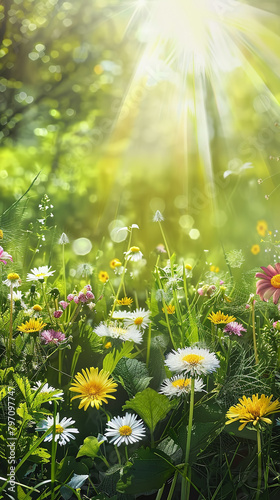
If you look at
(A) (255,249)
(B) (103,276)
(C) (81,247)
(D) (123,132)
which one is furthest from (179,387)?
(D) (123,132)

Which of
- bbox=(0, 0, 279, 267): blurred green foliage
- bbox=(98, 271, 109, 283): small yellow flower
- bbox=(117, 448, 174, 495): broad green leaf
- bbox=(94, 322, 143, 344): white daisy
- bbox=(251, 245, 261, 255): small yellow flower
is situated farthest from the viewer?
bbox=(0, 0, 279, 267): blurred green foliage

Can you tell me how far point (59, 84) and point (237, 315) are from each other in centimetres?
308

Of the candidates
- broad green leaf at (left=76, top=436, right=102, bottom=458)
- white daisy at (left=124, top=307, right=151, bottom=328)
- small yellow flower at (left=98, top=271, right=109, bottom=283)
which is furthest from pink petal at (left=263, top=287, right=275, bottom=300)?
small yellow flower at (left=98, top=271, right=109, bottom=283)

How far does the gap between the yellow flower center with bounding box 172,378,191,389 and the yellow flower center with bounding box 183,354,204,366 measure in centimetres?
3

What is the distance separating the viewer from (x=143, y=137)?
2699 millimetres

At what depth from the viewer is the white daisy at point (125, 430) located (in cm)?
56

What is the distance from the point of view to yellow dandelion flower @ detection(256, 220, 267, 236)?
4.93ft

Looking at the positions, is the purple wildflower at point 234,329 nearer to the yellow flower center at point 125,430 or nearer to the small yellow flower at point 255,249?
the yellow flower center at point 125,430

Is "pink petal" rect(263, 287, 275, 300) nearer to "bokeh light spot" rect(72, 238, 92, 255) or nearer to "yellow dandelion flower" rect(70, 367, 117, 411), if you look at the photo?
"yellow dandelion flower" rect(70, 367, 117, 411)

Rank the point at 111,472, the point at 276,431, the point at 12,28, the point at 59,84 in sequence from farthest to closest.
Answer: the point at 59,84 → the point at 12,28 → the point at 276,431 → the point at 111,472

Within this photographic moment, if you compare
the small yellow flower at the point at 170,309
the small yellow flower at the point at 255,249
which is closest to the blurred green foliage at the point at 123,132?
the small yellow flower at the point at 255,249

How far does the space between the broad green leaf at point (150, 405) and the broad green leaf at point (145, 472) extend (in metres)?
0.04

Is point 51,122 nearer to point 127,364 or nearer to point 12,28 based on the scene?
point 12,28

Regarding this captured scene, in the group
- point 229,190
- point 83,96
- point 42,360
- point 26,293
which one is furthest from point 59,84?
point 42,360
